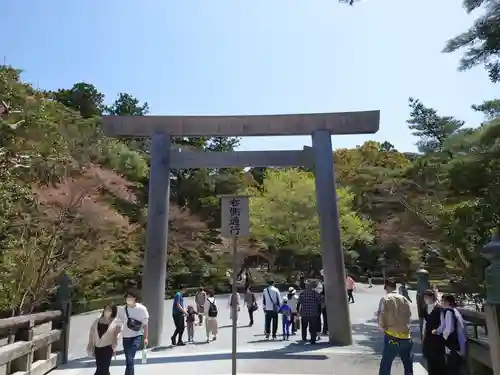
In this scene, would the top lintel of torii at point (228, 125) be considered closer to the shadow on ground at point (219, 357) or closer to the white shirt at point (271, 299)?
the white shirt at point (271, 299)

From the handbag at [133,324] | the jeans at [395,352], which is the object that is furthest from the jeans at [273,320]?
the handbag at [133,324]

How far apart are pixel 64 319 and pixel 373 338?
783cm

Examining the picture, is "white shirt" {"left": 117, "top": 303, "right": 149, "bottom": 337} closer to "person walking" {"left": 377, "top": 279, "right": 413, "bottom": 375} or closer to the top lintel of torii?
"person walking" {"left": 377, "top": 279, "right": 413, "bottom": 375}

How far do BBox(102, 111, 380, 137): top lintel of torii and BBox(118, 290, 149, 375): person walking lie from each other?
546cm

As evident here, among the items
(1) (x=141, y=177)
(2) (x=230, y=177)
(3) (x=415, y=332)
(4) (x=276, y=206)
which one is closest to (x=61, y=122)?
(1) (x=141, y=177)

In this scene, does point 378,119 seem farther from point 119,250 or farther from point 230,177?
point 230,177

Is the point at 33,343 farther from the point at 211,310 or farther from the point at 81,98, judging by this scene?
the point at 81,98

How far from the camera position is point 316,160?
1065cm

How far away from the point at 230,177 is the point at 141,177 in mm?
7163

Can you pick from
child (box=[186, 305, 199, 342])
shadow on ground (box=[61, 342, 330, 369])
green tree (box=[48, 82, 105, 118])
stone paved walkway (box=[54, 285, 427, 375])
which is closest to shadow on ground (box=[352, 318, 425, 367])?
stone paved walkway (box=[54, 285, 427, 375])

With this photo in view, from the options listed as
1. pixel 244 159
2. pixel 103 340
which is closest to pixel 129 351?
pixel 103 340

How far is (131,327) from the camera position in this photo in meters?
6.15

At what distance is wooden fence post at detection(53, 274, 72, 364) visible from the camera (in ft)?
26.9

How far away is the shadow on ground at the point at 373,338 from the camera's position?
31.6ft
